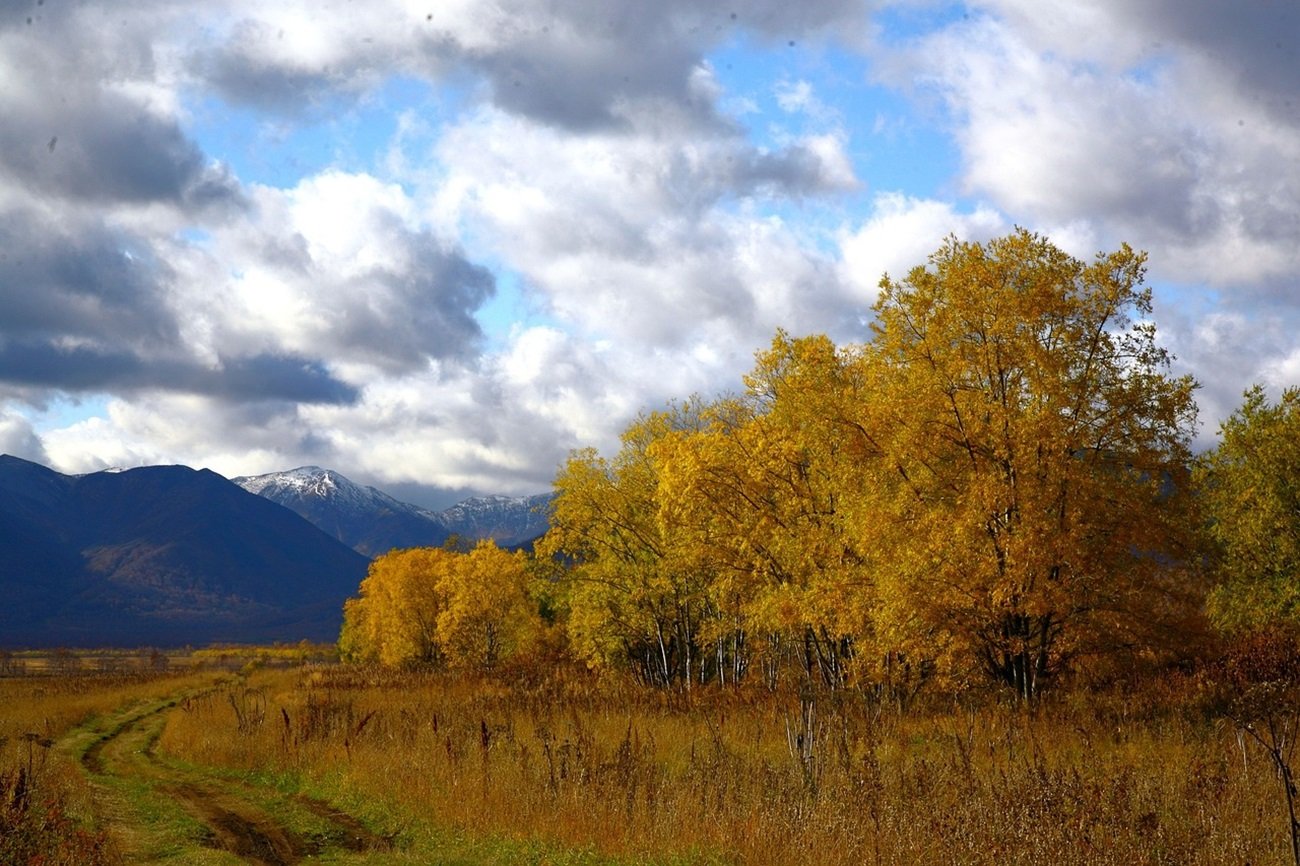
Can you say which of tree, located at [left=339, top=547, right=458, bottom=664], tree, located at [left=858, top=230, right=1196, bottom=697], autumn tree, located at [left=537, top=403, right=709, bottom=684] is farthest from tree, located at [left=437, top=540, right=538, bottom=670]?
tree, located at [left=858, top=230, right=1196, bottom=697]

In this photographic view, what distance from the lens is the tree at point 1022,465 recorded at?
810 inches

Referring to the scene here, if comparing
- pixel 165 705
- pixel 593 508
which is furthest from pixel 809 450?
pixel 165 705

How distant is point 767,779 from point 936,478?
35.4ft

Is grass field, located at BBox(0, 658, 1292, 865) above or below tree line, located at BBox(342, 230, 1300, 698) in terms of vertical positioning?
below

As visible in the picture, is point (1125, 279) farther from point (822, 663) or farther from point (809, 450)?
point (822, 663)

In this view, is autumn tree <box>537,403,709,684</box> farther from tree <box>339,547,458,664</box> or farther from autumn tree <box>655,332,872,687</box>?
tree <box>339,547,458,664</box>

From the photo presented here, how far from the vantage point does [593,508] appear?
45.8m

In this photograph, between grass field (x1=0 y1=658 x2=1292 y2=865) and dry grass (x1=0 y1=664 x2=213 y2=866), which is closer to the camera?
grass field (x1=0 y1=658 x2=1292 y2=865)

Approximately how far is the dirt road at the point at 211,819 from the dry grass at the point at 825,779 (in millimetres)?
908

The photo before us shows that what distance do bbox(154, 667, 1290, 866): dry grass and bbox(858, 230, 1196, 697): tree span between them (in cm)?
224

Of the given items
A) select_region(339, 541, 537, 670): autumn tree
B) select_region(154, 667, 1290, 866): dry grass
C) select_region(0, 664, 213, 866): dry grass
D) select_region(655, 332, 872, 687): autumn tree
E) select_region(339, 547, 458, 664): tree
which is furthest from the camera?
select_region(339, 547, 458, 664): tree

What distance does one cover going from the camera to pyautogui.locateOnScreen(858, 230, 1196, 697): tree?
67.5 feet

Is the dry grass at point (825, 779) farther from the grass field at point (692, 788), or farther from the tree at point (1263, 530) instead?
the tree at point (1263, 530)

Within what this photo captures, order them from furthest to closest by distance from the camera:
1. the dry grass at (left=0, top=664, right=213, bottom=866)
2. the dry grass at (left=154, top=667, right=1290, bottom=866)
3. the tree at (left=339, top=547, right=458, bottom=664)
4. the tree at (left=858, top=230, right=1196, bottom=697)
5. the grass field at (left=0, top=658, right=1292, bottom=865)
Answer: the tree at (left=339, top=547, right=458, bottom=664)
the tree at (left=858, top=230, right=1196, bottom=697)
the dry grass at (left=0, top=664, right=213, bottom=866)
the grass field at (left=0, top=658, right=1292, bottom=865)
the dry grass at (left=154, top=667, right=1290, bottom=866)
